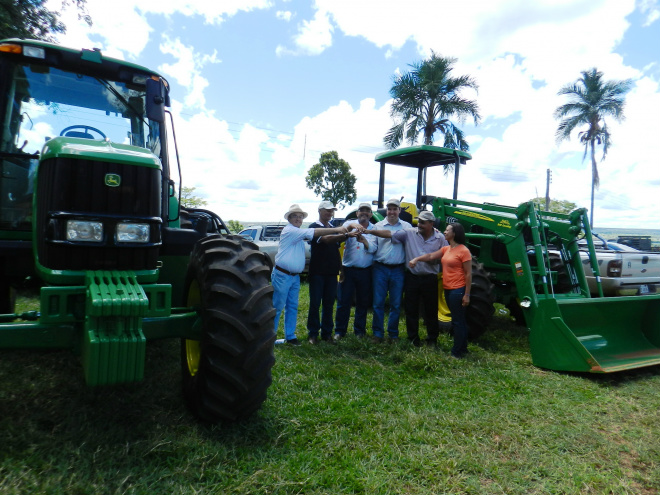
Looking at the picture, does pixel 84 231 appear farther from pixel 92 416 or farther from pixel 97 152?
pixel 92 416

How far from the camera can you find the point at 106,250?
3.08m

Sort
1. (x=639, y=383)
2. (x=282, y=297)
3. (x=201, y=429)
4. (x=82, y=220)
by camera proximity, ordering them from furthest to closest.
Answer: (x=282, y=297), (x=639, y=383), (x=201, y=429), (x=82, y=220)

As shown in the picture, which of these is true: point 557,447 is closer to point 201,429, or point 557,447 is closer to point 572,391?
point 572,391

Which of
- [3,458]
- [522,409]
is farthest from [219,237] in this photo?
[522,409]

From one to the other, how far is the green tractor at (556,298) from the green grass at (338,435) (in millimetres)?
380

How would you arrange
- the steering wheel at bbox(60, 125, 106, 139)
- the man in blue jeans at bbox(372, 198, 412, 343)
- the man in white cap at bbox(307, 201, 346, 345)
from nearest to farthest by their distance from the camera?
the steering wheel at bbox(60, 125, 106, 139)
the man in white cap at bbox(307, 201, 346, 345)
the man in blue jeans at bbox(372, 198, 412, 343)

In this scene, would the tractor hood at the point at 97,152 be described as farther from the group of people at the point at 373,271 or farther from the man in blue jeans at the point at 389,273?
the man in blue jeans at the point at 389,273

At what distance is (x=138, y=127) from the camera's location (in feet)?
13.7

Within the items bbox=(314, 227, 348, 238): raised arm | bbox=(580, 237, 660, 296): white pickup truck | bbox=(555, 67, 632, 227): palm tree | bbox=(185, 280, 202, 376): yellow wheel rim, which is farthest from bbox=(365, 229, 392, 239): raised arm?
bbox=(555, 67, 632, 227): palm tree

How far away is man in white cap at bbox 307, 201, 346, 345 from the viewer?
19.8ft

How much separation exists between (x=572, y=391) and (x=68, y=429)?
4.23 meters

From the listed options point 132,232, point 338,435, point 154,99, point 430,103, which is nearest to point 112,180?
point 132,232

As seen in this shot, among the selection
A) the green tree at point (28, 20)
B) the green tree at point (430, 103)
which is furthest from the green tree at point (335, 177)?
the green tree at point (28, 20)

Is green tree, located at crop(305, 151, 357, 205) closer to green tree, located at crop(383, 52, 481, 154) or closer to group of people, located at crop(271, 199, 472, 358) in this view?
green tree, located at crop(383, 52, 481, 154)
